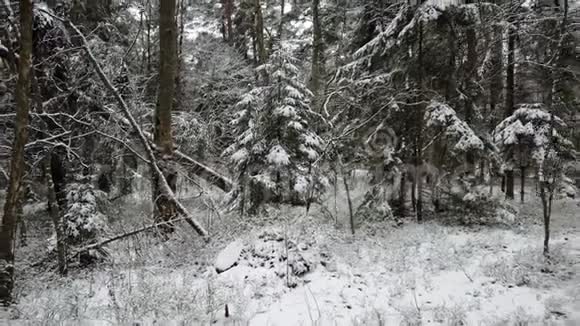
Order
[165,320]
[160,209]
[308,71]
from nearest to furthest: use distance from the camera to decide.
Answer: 1. [165,320]
2. [160,209]
3. [308,71]

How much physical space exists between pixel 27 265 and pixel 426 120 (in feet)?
34.2

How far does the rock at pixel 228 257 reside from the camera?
260 inches

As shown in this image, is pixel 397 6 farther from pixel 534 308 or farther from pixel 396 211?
pixel 534 308

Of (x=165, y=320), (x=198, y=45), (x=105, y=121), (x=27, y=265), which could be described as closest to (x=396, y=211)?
(x=165, y=320)

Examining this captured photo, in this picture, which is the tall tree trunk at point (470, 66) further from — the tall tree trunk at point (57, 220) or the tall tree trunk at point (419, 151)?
the tall tree trunk at point (57, 220)

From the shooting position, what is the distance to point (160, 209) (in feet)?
28.0

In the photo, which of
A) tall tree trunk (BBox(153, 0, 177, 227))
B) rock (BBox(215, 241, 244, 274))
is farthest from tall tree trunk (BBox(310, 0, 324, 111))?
rock (BBox(215, 241, 244, 274))

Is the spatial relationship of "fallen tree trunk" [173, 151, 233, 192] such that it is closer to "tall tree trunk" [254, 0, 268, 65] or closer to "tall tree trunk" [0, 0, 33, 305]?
"tall tree trunk" [0, 0, 33, 305]

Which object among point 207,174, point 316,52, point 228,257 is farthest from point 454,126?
point 316,52

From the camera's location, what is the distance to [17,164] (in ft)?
17.6

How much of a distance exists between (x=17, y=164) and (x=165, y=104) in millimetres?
3700

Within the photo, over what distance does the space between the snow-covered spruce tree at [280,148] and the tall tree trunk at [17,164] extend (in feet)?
15.8

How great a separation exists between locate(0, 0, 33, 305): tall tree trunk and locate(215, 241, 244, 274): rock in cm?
332

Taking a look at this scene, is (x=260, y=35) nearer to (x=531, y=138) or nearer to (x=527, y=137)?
(x=527, y=137)
